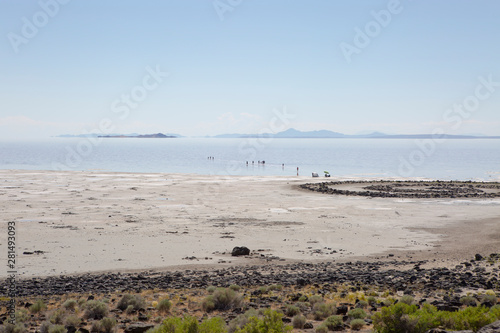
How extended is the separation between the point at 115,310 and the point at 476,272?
12.7 meters

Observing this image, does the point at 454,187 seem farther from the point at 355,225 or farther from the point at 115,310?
the point at 115,310

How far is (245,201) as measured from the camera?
141 ft

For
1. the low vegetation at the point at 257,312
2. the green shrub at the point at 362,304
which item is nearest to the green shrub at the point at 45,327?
the low vegetation at the point at 257,312

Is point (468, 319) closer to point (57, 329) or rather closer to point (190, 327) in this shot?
point (190, 327)

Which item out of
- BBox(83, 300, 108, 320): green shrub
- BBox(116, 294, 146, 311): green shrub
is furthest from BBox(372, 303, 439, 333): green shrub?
BBox(83, 300, 108, 320): green shrub

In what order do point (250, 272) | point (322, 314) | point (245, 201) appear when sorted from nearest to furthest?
point (322, 314)
point (250, 272)
point (245, 201)

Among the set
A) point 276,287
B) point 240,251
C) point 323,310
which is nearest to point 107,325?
point 323,310

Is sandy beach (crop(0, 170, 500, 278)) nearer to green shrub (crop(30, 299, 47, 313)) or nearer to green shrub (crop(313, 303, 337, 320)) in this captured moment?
green shrub (crop(30, 299, 47, 313))

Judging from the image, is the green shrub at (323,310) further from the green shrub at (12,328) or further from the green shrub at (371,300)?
the green shrub at (12,328)

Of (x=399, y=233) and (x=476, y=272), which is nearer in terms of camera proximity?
(x=476, y=272)

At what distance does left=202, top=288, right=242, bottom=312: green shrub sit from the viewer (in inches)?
485

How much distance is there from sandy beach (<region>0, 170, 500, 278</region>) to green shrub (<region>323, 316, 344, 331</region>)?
9829 mm

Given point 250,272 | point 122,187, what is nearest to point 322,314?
point 250,272

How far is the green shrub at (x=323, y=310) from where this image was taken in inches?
454
